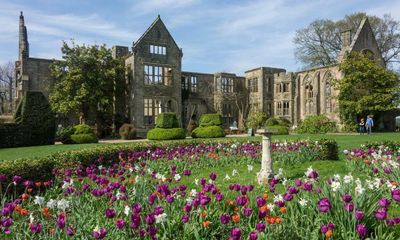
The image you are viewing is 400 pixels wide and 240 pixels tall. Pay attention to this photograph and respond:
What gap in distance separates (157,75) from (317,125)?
14.1 metres

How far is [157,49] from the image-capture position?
30.8 meters

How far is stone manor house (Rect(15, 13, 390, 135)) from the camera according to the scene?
95.7 feet

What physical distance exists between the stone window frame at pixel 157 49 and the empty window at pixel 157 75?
1.25 meters

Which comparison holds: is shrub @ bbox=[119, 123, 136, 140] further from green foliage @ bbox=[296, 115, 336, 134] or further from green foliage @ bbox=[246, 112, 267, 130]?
green foliage @ bbox=[296, 115, 336, 134]

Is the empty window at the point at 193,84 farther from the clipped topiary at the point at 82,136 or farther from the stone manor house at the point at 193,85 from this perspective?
the clipped topiary at the point at 82,136

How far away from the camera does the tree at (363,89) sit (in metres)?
29.0

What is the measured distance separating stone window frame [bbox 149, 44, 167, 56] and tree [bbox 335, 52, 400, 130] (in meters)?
14.9

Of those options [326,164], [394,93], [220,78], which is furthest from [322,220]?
[220,78]

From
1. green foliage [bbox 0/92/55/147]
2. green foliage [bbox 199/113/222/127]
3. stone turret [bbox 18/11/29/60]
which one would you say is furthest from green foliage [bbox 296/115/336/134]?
stone turret [bbox 18/11/29/60]

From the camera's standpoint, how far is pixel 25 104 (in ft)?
67.1

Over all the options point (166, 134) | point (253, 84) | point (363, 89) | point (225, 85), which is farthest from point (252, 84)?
point (166, 134)

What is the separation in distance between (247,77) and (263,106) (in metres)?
3.93

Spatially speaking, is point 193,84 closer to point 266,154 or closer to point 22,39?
point 22,39

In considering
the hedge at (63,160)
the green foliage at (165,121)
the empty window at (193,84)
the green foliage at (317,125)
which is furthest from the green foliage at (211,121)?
the hedge at (63,160)
